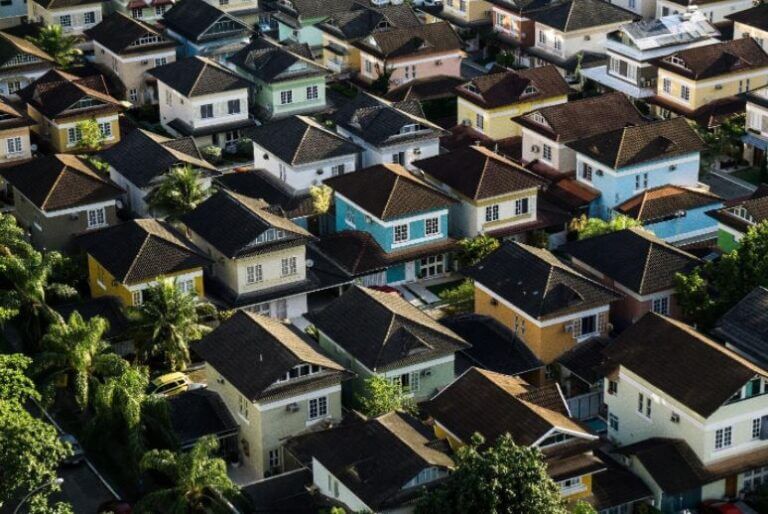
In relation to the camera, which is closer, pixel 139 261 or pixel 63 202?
pixel 139 261

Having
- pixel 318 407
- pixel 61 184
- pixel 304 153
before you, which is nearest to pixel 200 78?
pixel 304 153

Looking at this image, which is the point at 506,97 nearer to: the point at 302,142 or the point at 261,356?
the point at 302,142

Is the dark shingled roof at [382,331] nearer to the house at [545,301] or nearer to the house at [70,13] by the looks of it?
the house at [545,301]

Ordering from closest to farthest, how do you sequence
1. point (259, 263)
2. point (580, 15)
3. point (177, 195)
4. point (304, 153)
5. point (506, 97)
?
point (259, 263), point (177, 195), point (304, 153), point (506, 97), point (580, 15)

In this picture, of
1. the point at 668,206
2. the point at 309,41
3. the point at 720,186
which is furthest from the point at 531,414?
the point at 309,41

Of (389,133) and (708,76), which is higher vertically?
(389,133)

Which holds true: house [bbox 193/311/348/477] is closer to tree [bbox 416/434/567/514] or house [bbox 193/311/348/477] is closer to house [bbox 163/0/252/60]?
tree [bbox 416/434/567/514]

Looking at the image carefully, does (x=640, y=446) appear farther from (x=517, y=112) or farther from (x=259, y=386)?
(x=517, y=112)

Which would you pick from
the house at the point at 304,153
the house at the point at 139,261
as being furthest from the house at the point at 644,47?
the house at the point at 139,261
